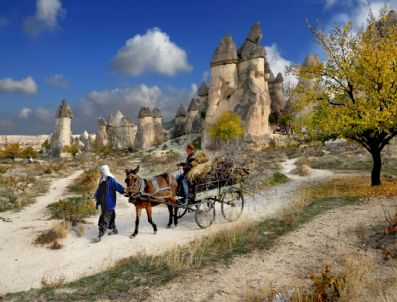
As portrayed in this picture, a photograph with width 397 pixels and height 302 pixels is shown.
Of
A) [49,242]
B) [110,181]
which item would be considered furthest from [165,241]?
[49,242]

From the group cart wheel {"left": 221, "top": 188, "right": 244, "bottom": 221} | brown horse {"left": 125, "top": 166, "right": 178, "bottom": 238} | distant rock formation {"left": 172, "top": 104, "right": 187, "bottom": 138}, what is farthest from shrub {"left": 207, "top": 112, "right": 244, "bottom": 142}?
brown horse {"left": 125, "top": 166, "right": 178, "bottom": 238}

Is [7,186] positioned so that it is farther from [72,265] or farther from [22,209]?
[72,265]

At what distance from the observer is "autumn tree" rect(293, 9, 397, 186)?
1048 cm

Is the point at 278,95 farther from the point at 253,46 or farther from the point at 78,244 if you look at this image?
the point at 78,244

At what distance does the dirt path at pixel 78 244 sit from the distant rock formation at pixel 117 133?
4005cm

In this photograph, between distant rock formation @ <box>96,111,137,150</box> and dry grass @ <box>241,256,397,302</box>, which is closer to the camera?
dry grass @ <box>241,256,397,302</box>

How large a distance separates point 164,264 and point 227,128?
2550cm

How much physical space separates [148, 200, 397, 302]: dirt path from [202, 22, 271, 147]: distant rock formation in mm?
25105

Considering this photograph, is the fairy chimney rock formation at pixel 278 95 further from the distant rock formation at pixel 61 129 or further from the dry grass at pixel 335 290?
the dry grass at pixel 335 290

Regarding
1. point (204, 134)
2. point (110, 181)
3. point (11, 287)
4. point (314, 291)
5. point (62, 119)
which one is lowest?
point (11, 287)

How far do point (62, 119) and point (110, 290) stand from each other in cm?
4328

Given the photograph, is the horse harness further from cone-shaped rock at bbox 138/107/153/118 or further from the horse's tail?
cone-shaped rock at bbox 138/107/153/118

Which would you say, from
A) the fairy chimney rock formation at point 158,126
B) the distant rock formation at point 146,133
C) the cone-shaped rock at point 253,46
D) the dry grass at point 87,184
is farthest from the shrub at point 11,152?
the dry grass at point 87,184

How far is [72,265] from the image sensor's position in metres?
6.82
